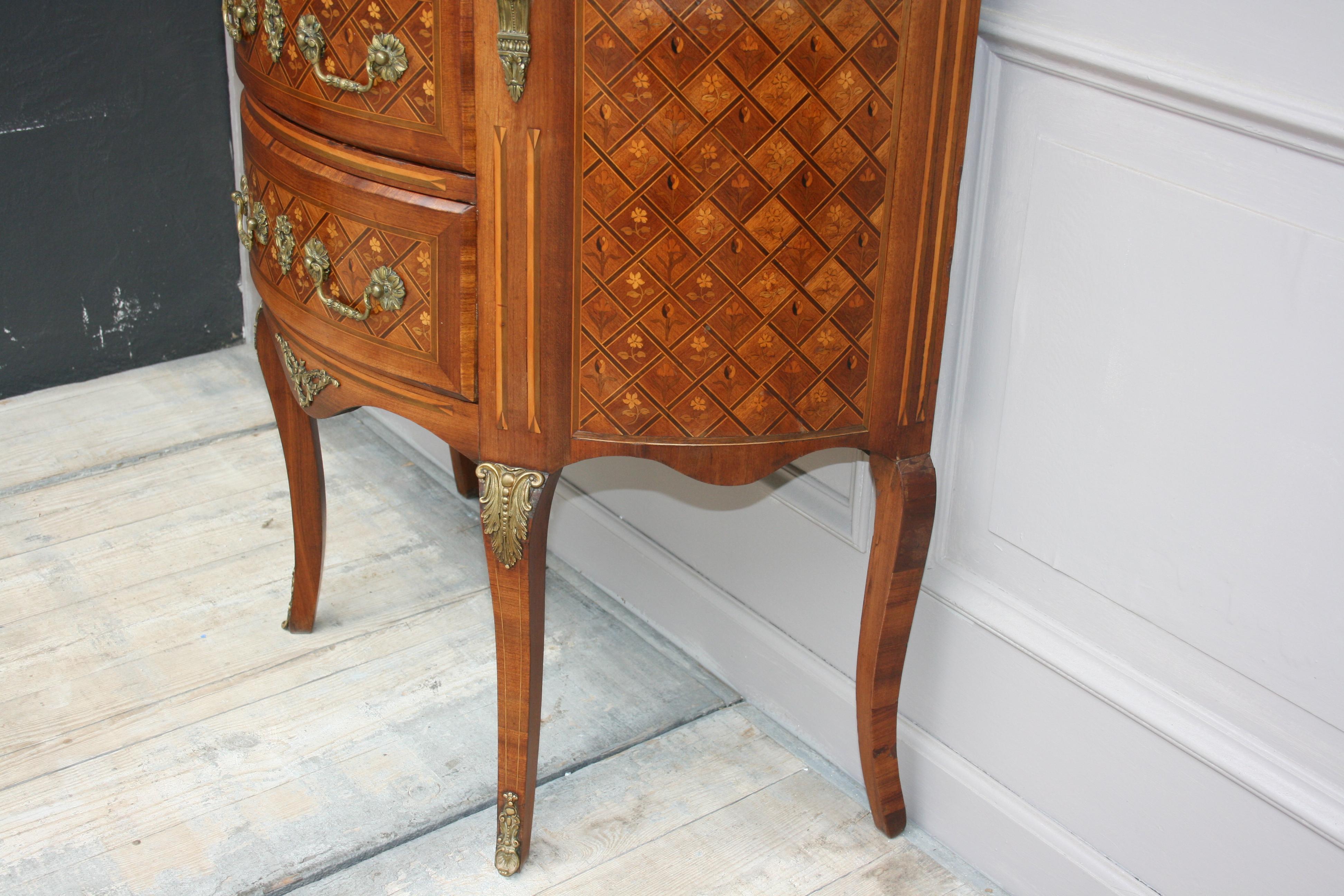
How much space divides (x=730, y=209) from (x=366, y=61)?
1.02ft

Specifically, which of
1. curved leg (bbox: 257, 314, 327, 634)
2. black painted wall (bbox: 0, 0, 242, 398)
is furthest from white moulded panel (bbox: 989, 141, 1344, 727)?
black painted wall (bbox: 0, 0, 242, 398)

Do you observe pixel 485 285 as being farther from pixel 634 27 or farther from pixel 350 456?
pixel 350 456

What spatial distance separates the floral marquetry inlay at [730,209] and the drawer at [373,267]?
11cm

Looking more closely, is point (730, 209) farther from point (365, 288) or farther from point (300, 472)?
point (300, 472)

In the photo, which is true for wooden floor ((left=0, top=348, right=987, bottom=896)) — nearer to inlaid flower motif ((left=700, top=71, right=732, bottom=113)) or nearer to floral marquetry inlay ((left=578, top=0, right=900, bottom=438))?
floral marquetry inlay ((left=578, top=0, right=900, bottom=438))

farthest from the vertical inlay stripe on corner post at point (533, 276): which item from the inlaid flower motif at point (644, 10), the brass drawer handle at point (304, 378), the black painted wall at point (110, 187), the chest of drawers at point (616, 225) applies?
the black painted wall at point (110, 187)

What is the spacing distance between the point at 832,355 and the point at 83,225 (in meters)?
1.60

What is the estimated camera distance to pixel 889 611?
48.3 inches

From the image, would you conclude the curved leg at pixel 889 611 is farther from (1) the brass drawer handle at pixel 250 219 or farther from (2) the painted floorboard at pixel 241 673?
(1) the brass drawer handle at pixel 250 219

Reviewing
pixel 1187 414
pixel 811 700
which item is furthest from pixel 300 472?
pixel 1187 414

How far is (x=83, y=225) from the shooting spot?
2174 millimetres

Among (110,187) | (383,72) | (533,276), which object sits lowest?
(110,187)

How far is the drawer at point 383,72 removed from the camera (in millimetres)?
975

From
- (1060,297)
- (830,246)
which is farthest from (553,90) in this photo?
(1060,297)
